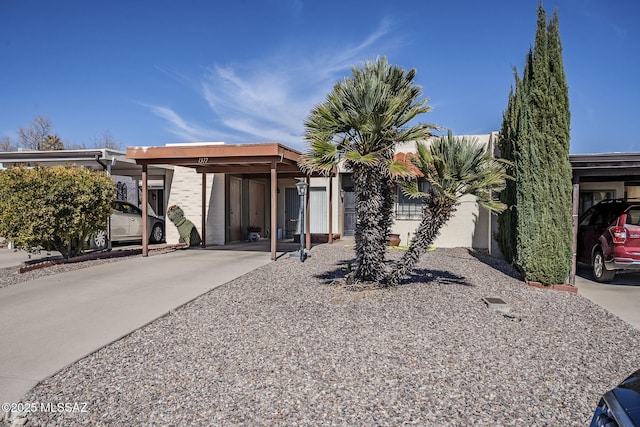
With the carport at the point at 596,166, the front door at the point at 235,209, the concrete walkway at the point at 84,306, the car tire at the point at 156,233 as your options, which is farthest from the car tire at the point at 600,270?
the car tire at the point at 156,233

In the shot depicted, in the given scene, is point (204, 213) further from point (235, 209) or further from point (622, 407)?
point (622, 407)

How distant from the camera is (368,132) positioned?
6.40 meters

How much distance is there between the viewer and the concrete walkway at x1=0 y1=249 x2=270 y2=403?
13.4 feet

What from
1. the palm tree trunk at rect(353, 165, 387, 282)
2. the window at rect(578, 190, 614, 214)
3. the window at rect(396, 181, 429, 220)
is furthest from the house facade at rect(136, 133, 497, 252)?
the palm tree trunk at rect(353, 165, 387, 282)

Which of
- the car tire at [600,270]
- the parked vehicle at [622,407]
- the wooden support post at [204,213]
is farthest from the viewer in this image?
the wooden support post at [204,213]

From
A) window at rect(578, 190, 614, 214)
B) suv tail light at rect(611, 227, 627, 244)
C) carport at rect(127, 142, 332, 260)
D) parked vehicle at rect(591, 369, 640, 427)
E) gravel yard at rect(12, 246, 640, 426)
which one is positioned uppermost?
carport at rect(127, 142, 332, 260)

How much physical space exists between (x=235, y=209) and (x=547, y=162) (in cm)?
1137

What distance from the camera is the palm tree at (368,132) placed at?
20.5 ft

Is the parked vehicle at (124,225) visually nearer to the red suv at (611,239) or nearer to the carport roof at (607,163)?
the carport roof at (607,163)

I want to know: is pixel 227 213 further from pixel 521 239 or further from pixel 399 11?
pixel 521 239

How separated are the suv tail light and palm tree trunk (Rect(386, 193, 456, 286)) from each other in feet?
12.6

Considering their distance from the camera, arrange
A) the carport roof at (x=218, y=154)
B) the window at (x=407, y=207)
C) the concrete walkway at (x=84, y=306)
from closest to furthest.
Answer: the concrete walkway at (x=84, y=306) → the carport roof at (x=218, y=154) → the window at (x=407, y=207)

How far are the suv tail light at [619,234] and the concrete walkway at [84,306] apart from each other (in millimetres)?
7461

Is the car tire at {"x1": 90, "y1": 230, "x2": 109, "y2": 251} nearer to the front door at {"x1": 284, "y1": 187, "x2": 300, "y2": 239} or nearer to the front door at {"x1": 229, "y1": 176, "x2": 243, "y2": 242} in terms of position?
the front door at {"x1": 229, "y1": 176, "x2": 243, "y2": 242}
